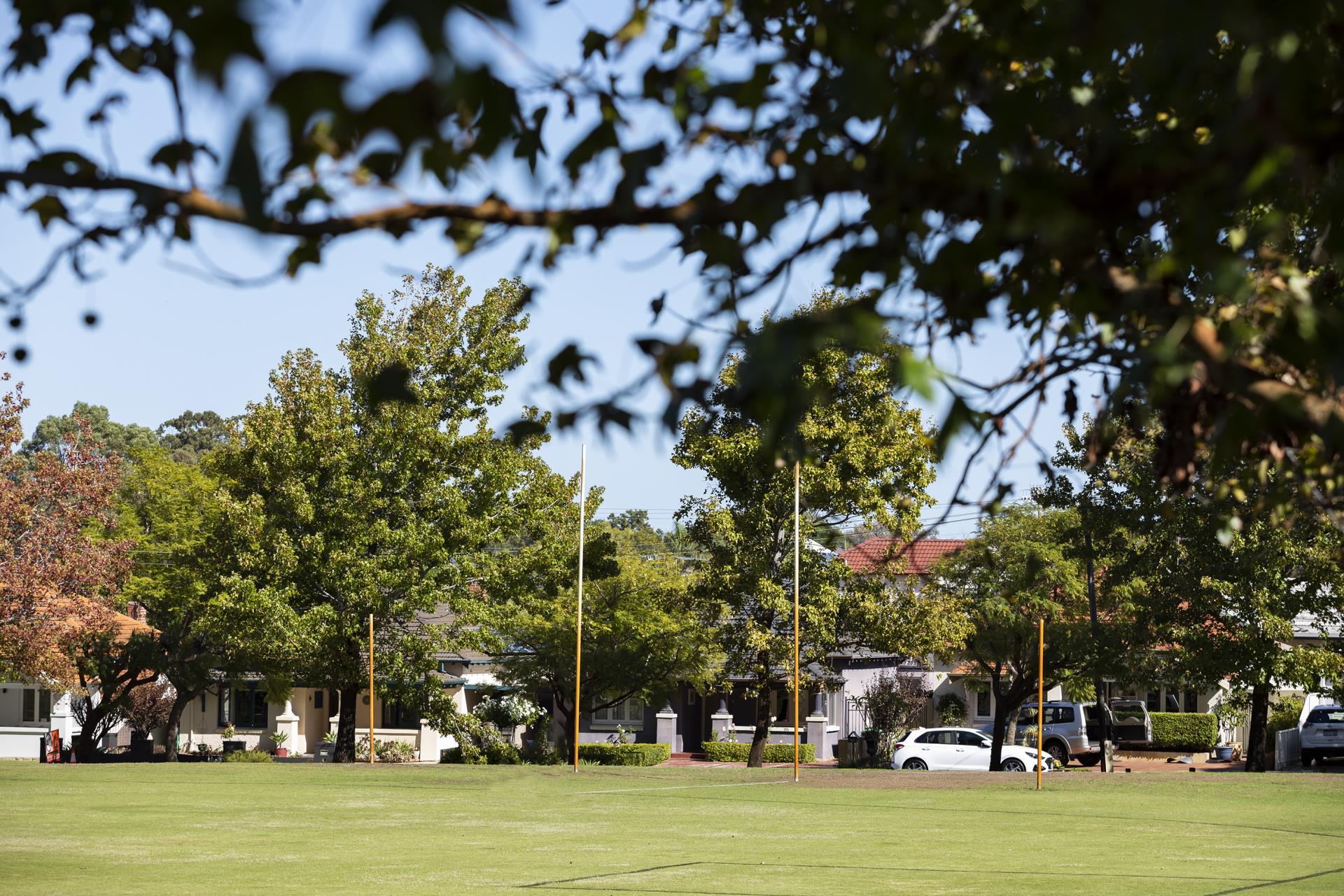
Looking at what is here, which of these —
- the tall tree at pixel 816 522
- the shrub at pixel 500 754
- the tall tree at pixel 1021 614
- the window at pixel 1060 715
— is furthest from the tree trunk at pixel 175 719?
the window at pixel 1060 715

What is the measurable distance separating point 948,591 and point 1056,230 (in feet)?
125

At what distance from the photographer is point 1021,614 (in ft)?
132

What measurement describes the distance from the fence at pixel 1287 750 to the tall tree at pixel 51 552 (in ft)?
112

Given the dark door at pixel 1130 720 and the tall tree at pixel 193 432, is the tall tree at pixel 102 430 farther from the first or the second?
the dark door at pixel 1130 720

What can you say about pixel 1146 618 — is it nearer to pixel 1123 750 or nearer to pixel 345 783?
pixel 1123 750

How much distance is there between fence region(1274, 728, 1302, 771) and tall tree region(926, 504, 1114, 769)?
24.5ft

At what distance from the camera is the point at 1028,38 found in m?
4.43

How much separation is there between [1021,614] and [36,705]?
3923 cm

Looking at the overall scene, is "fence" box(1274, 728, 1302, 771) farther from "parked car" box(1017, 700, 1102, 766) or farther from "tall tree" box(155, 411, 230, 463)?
"tall tree" box(155, 411, 230, 463)

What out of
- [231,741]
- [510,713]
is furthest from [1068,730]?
[231,741]

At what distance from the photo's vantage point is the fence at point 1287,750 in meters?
44.5

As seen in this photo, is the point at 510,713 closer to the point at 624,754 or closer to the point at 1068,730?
the point at 624,754

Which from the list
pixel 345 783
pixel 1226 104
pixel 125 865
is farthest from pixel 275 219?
pixel 345 783

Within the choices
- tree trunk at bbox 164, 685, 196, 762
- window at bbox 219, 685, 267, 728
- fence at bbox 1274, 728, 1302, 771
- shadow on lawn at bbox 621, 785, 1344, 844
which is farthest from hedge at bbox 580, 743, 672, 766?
fence at bbox 1274, 728, 1302, 771
